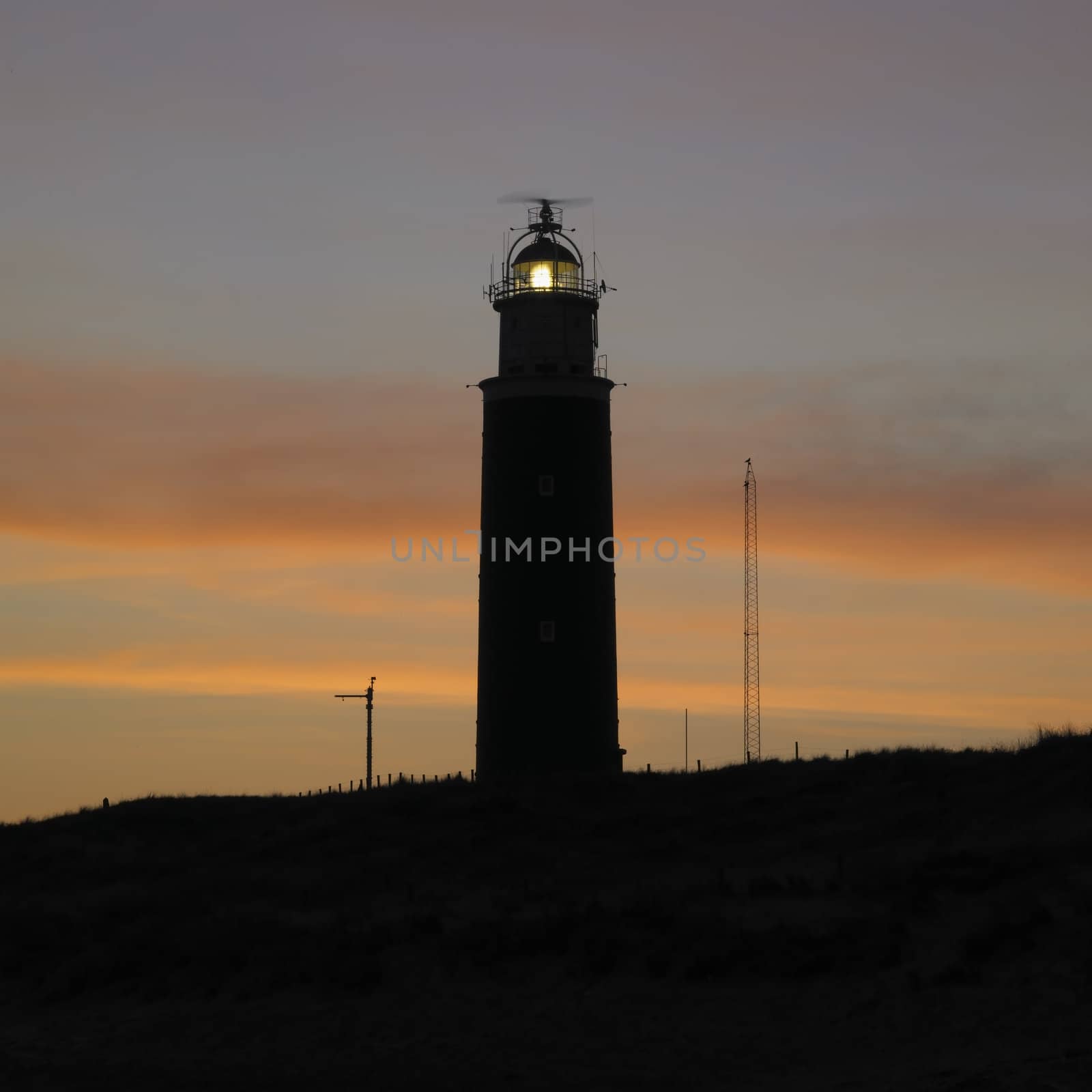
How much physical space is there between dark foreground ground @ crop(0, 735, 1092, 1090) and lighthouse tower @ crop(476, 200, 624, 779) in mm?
7087

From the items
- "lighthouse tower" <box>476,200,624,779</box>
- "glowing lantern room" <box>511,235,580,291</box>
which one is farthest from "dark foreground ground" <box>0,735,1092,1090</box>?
"glowing lantern room" <box>511,235,580,291</box>

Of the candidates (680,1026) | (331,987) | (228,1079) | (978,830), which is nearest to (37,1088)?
(228,1079)

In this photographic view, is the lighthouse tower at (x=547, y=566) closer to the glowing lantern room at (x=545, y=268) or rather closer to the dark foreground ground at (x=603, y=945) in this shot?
the glowing lantern room at (x=545, y=268)

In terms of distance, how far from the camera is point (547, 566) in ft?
162

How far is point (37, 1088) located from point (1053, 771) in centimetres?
2278

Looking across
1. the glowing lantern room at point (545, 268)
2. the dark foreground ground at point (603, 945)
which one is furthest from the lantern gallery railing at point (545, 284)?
the dark foreground ground at point (603, 945)

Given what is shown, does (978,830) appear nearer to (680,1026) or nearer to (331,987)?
(680,1026)

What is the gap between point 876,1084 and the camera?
64.6 feet

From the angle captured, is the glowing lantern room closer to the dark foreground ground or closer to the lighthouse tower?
the lighthouse tower

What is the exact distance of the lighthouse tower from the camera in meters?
49.2

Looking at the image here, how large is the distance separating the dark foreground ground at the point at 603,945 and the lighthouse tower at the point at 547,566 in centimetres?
709

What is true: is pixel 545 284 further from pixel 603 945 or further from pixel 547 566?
pixel 603 945

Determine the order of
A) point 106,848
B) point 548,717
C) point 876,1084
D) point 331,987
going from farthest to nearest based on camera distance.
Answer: point 548,717, point 106,848, point 331,987, point 876,1084

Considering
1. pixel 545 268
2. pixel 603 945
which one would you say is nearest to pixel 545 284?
pixel 545 268
